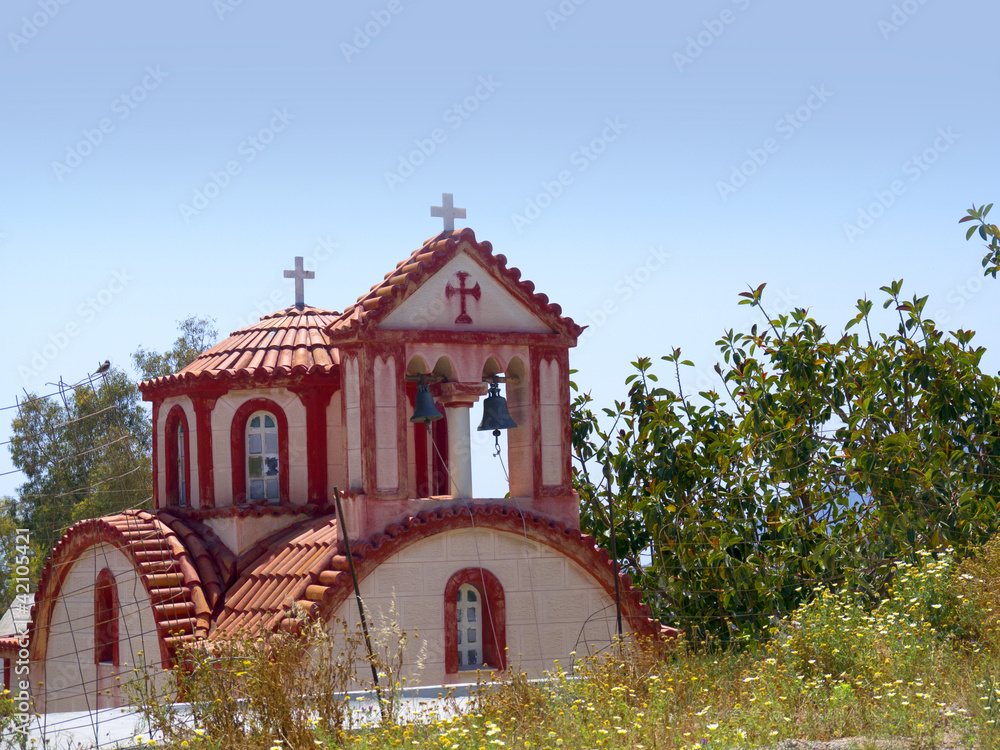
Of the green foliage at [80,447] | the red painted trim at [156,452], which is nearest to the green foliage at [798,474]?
the red painted trim at [156,452]

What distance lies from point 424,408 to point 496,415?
871 millimetres

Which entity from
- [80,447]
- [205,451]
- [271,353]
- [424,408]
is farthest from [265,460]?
[80,447]

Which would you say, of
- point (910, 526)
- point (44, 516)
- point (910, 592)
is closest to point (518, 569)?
point (910, 592)

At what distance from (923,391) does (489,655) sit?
602 centimetres

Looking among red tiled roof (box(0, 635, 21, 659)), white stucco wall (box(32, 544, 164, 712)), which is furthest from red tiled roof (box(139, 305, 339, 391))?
red tiled roof (box(0, 635, 21, 659))

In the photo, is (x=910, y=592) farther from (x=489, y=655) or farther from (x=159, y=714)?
(x=159, y=714)

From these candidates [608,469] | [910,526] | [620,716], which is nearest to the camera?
[620,716]

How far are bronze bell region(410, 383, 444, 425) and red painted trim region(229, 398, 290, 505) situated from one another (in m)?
2.39

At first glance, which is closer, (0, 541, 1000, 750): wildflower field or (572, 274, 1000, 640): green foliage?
(0, 541, 1000, 750): wildflower field

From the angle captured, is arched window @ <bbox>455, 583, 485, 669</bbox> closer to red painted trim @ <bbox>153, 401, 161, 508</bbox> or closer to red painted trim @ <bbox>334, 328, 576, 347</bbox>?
red painted trim @ <bbox>334, 328, 576, 347</bbox>

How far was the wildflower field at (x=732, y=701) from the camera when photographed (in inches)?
257

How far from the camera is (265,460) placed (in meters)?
13.3

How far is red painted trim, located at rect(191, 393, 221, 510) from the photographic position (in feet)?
43.4

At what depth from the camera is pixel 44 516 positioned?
26031 mm
